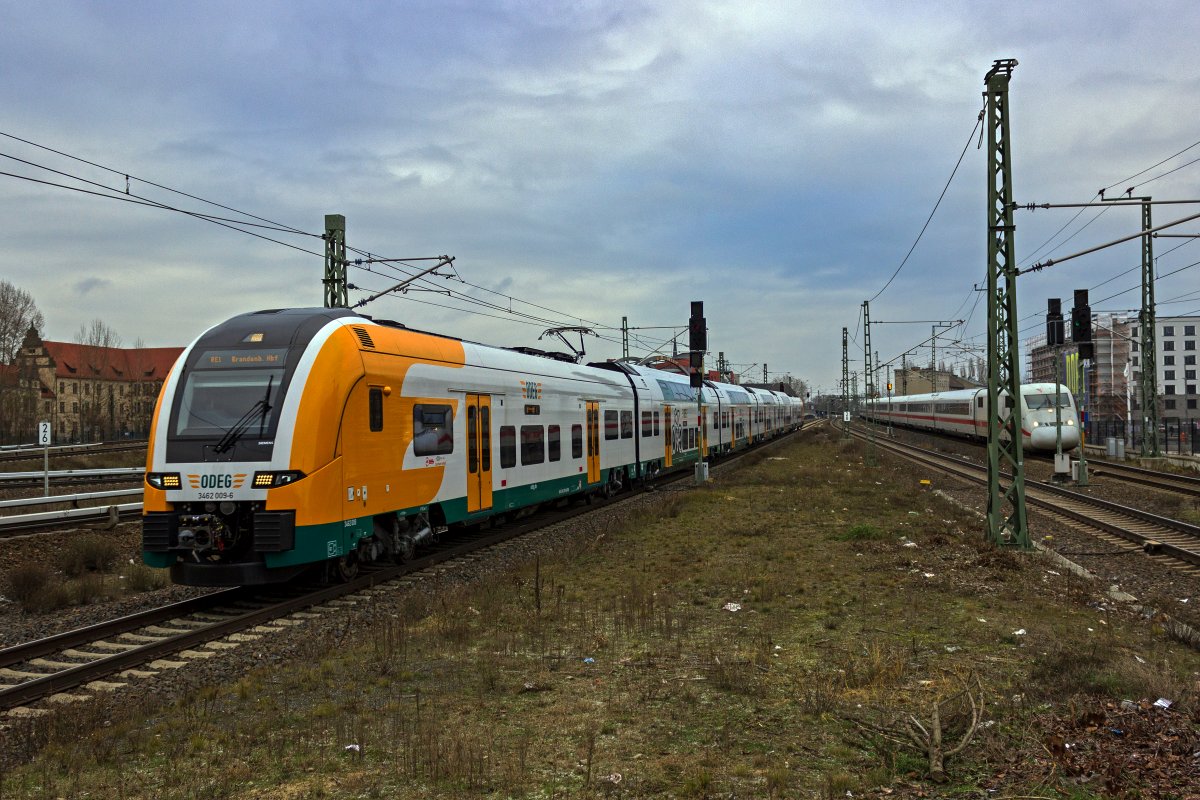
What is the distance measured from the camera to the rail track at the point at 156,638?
7695 millimetres

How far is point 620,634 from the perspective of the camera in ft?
29.5

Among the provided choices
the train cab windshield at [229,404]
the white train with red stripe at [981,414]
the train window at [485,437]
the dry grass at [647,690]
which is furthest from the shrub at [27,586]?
the white train with red stripe at [981,414]

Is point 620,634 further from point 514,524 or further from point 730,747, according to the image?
point 514,524

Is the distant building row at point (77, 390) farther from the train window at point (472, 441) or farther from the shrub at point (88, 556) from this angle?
the train window at point (472, 441)

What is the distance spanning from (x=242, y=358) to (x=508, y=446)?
642 centimetres

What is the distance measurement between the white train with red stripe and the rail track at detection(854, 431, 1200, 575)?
240 centimetres

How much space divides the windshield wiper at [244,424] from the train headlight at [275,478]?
550 millimetres

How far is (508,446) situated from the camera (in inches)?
642

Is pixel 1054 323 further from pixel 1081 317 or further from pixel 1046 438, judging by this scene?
pixel 1046 438

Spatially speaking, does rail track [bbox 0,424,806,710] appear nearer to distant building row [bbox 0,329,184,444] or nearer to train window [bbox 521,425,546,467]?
train window [bbox 521,425,546,467]

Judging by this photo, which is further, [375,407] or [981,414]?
[981,414]

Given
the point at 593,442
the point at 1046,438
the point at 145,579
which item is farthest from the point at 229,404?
the point at 1046,438

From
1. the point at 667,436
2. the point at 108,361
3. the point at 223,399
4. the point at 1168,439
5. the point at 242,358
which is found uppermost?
the point at 108,361

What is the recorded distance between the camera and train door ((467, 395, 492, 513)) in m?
14.7
